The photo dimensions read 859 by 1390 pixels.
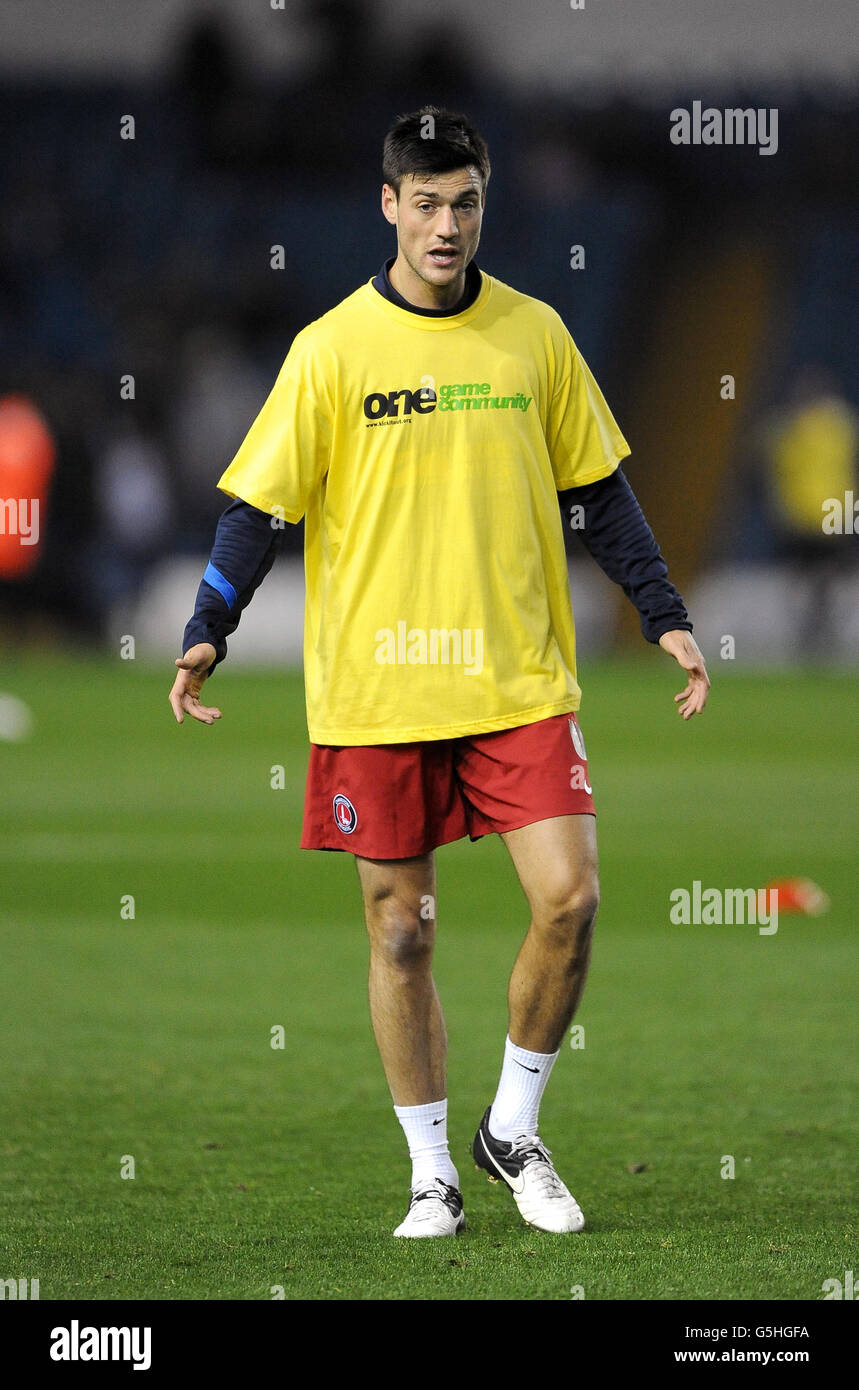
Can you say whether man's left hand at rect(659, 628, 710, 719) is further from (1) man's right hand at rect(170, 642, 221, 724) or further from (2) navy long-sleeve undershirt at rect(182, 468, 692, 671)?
(1) man's right hand at rect(170, 642, 221, 724)

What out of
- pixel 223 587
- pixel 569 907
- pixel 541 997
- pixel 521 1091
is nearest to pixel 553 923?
pixel 569 907

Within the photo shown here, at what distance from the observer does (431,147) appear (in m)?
4.53

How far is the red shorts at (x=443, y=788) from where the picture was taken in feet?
15.1

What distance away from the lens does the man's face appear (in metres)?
4.50

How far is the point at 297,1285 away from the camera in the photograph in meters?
4.12

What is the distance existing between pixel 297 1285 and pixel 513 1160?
75 cm

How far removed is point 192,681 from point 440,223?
1122 millimetres

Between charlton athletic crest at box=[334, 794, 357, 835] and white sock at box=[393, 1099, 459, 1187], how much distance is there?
648 mm

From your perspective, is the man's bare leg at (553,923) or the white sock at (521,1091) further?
the white sock at (521,1091)

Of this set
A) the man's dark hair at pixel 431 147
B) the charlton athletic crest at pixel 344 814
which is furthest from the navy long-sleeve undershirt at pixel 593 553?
the man's dark hair at pixel 431 147

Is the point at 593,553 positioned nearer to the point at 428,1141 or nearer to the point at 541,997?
the point at 541,997

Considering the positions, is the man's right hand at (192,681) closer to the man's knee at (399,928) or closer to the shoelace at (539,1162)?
the man's knee at (399,928)

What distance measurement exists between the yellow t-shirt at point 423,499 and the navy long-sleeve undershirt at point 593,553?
0.10 meters
